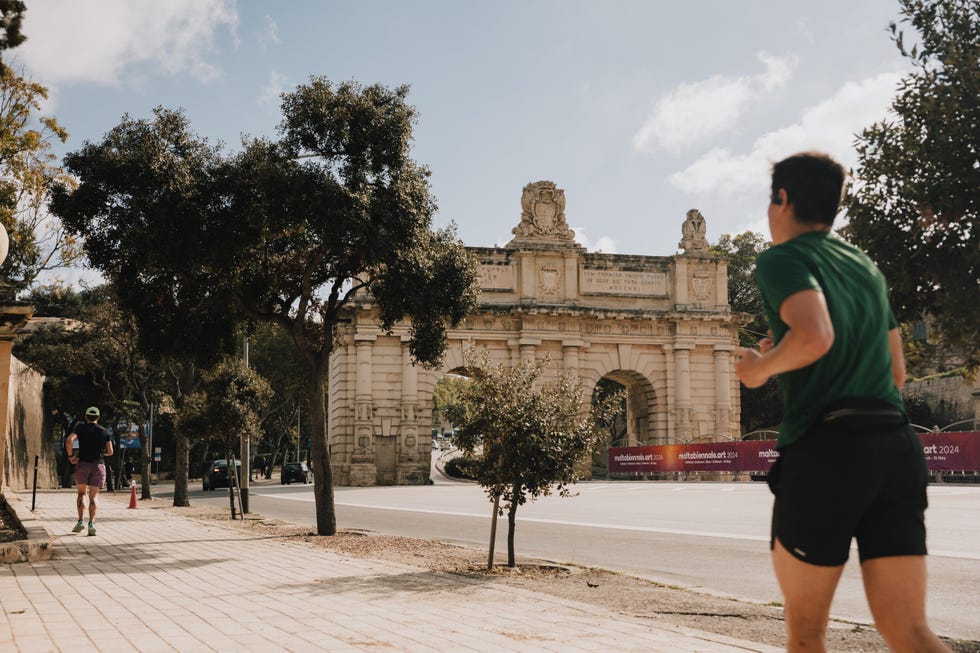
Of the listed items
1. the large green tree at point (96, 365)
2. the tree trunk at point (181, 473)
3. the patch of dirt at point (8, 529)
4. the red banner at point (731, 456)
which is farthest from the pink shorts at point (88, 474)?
the red banner at point (731, 456)

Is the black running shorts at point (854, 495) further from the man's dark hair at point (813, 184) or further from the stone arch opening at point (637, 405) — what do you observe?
the stone arch opening at point (637, 405)

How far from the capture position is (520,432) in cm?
1079

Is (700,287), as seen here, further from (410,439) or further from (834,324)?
(834,324)

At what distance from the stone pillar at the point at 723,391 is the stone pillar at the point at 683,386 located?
168cm

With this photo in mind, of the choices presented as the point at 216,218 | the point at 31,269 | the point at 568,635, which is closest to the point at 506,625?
the point at 568,635

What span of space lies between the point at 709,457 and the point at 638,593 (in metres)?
32.4

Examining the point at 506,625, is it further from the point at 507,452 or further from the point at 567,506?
the point at 567,506

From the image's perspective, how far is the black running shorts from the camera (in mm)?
2770

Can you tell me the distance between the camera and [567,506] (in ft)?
76.5

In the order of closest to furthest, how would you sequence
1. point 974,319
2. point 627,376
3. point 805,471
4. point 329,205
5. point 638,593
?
1. point 805,471
2. point 974,319
3. point 638,593
4. point 329,205
5. point 627,376

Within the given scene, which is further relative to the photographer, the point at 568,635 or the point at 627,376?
the point at 627,376

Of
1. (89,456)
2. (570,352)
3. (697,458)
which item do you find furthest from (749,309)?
(89,456)

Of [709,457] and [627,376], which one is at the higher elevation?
[627,376]

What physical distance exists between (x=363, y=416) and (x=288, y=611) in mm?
35655
